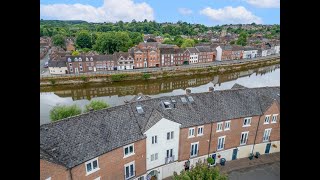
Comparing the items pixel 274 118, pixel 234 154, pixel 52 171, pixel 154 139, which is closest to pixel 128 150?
pixel 154 139

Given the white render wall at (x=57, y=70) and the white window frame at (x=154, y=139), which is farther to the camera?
the white render wall at (x=57, y=70)

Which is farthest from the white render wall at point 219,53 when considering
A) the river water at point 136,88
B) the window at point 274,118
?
the window at point 274,118

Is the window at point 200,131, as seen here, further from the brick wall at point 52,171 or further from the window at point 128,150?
the brick wall at point 52,171

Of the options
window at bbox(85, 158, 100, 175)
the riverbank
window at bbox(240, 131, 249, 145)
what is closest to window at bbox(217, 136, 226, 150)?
window at bbox(240, 131, 249, 145)

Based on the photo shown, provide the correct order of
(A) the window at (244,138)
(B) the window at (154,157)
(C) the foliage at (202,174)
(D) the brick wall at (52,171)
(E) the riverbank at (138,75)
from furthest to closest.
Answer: (E) the riverbank at (138,75)
(A) the window at (244,138)
(B) the window at (154,157)
(C) the foliage at (202,174)
(D) the brick wall at (52,171)

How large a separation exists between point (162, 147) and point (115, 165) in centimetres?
305

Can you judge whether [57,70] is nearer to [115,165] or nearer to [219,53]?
[115,165]

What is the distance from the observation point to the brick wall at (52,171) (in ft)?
31.6
